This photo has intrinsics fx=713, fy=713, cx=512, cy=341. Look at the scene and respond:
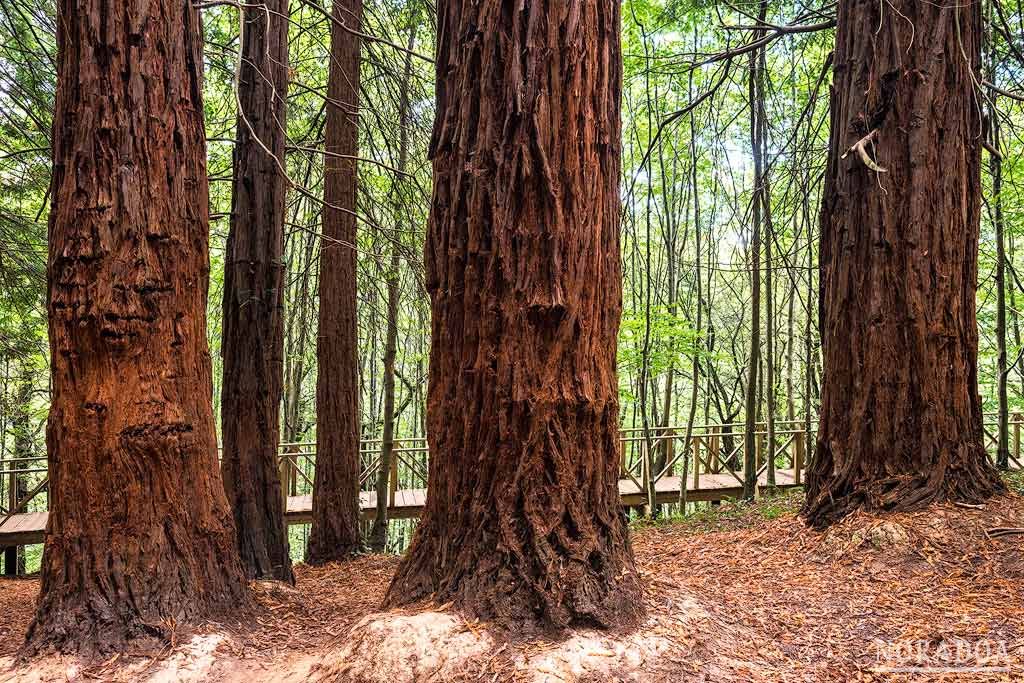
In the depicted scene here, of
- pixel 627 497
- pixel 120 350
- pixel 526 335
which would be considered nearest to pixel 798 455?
pixel 627 497

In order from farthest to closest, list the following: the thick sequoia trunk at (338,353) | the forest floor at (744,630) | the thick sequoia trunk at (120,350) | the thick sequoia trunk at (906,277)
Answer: the thick sequoia trunk at (338,353)
the thick sequoia trunk at (906,277)
the thick sequoia trunk at (120,350)
the forest floor at (744,630)

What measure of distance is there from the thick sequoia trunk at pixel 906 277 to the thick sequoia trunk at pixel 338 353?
4.39m

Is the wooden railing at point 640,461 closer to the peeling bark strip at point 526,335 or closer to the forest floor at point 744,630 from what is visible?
the forest floor at point 744,630

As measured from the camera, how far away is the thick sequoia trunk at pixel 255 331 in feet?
17.4

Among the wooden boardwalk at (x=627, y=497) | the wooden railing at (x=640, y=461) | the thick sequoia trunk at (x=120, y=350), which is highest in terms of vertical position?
the thick sequoia trunk at (x=120, y=350)

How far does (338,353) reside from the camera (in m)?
7.12

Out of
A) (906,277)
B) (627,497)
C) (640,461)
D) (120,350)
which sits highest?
(906,277)

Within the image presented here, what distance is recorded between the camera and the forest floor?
241 cm

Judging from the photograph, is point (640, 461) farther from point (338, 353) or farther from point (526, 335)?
point (526, 335)

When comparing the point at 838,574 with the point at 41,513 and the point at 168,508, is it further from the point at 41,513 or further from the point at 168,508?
the point at 41,513

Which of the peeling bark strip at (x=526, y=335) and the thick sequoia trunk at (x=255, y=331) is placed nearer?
the peeling bark strip at (x=526, y=335)

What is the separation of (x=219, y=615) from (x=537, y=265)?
2035mm

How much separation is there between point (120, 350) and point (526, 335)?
1.69 meters

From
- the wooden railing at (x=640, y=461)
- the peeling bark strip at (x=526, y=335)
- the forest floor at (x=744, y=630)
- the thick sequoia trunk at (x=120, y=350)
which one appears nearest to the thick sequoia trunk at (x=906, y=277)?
the forest floor at (x=744, y=630)
